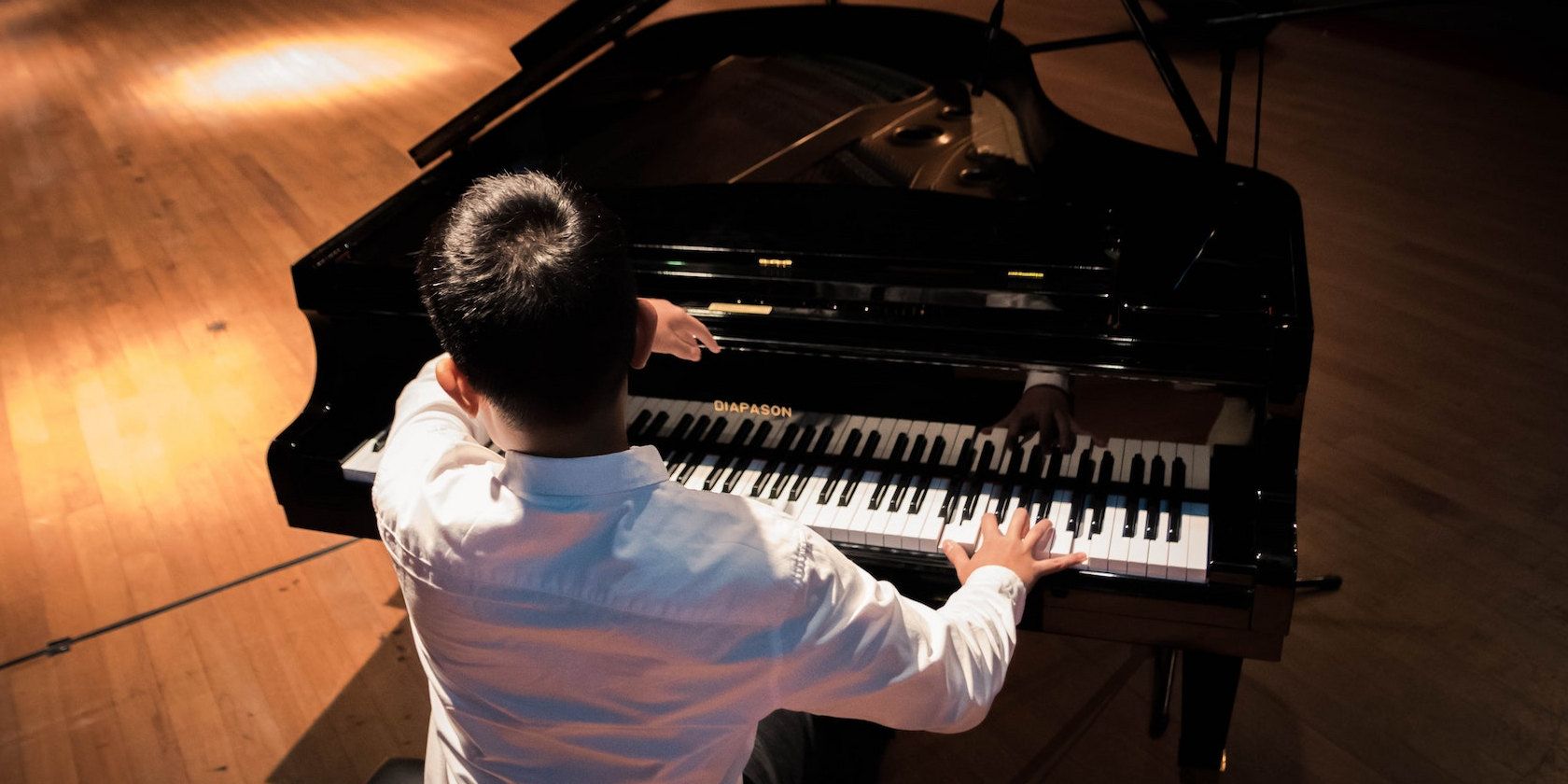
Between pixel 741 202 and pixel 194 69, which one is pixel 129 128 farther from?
pixel 741 202

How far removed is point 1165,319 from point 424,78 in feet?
20.9

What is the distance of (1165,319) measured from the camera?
74.9 inches

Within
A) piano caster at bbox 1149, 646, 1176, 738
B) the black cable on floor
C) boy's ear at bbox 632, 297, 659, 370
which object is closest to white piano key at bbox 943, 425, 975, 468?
boy's ear at bbox 632, 297, 659, 370

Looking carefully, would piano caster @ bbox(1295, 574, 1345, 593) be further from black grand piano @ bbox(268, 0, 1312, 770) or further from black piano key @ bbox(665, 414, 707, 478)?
black piano key @ bbox(665, 414, 707, 478)

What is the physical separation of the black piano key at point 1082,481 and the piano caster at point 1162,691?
800 mm

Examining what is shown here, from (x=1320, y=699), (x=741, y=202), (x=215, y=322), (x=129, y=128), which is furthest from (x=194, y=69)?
(x=1320, y=699)

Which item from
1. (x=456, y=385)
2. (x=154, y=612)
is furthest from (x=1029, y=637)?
(x=154, y=612)

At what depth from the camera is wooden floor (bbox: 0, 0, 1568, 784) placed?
264 centimetres

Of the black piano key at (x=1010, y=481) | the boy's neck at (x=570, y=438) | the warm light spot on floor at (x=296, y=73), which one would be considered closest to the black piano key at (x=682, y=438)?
the black piano key at (x=1010, y=481)

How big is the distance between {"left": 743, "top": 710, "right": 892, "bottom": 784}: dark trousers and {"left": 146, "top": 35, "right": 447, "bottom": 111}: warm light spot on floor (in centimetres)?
616

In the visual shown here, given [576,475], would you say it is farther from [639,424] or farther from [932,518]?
[639,424]

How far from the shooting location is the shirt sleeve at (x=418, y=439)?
4.53ft

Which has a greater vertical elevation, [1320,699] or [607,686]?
[607,686]

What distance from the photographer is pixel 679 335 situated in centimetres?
199
